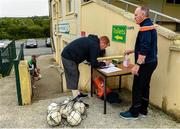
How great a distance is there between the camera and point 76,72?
489 centimetres

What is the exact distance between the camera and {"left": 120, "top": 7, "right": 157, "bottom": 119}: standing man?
3773mm

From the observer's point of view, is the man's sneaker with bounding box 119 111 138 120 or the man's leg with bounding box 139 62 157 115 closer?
the man's leg with bounding box 139 62 157 115

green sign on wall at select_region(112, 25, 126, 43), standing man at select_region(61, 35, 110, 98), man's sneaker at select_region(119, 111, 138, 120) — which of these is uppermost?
green sign on wall at select_region(112, 25, 126, 43)

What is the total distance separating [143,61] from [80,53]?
1.36 metres

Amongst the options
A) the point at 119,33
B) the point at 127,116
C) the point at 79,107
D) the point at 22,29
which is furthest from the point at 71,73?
the point at 22,29

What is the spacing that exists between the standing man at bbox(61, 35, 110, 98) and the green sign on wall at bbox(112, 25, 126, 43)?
4.28 ft

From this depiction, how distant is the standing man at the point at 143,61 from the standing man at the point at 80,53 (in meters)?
0.77

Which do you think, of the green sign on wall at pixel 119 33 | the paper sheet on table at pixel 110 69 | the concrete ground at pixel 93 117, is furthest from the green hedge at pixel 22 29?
the paper sheet on table at pixel 110 69

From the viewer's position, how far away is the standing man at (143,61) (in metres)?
3.77

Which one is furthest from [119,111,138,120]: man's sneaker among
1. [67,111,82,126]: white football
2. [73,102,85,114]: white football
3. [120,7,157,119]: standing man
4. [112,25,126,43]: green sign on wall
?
[112,25,126,43]: green sign on wall

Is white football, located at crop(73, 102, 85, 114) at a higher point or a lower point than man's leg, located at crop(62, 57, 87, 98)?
lower

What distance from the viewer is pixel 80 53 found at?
4609mm

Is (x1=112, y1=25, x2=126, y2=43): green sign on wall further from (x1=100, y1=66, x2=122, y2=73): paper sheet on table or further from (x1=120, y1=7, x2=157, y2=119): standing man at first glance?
(x1=120, y1=7, x2=157, y2=119): standing man

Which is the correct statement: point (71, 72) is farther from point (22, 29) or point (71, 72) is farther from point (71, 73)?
point (22, 29)
